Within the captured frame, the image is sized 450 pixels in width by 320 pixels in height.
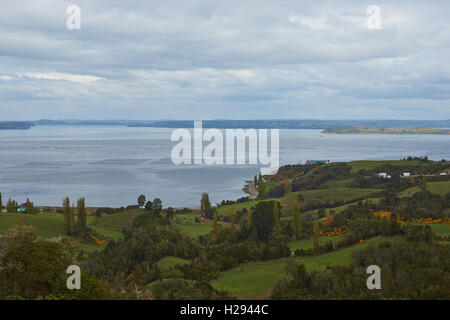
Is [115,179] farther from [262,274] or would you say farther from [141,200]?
[262,274]

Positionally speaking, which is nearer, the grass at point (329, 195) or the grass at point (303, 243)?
the grass at point (303, 243)

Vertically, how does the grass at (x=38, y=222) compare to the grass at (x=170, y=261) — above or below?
above

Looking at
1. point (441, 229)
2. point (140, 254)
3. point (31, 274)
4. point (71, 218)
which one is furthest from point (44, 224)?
point (441, 229)

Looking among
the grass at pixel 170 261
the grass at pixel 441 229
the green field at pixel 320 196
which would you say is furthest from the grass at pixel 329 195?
the grass at pixel 170 261

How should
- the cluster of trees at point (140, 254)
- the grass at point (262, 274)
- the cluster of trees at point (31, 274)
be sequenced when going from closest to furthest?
the cluster of trees at point (31, 274), the grass at point (262, 274), the cluster of trees at point (140, 254)

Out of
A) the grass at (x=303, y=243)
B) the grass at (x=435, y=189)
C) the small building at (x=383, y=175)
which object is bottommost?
the grass at (x=303, y=243)

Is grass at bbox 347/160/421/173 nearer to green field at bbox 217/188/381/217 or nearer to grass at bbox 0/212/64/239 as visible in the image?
green field at bbox 217/188/381/217

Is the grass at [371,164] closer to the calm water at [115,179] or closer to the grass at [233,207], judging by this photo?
the calm water at [115,179]
